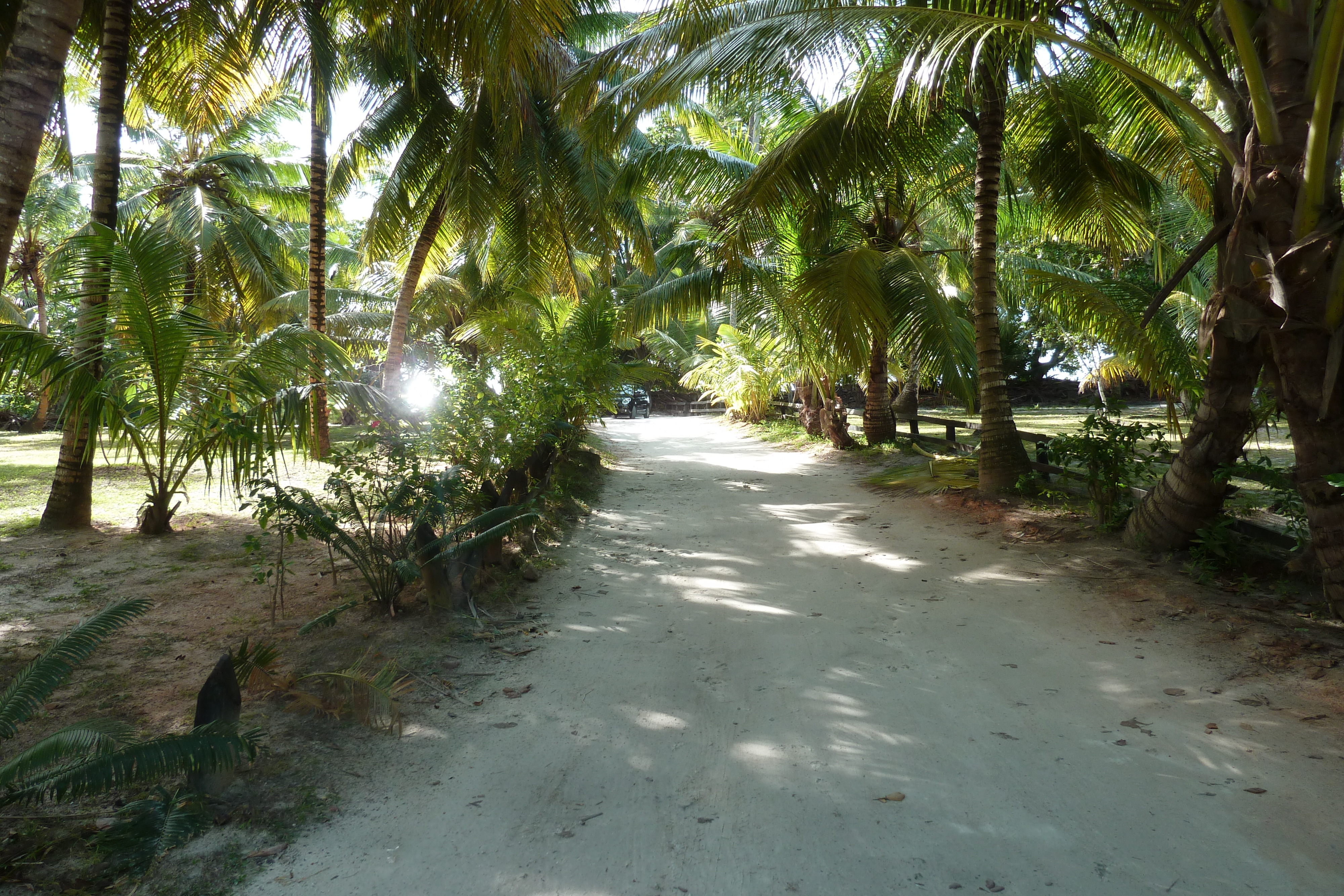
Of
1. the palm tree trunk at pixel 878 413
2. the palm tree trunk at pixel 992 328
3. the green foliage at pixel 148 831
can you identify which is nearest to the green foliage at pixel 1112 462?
the palm tree trunk at pixel 992 328

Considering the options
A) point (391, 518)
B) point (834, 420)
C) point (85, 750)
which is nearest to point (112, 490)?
point (391, 518)

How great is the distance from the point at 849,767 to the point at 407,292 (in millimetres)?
10726

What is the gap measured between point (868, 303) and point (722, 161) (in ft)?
14.1

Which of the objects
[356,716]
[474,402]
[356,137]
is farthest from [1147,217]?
[356,137]

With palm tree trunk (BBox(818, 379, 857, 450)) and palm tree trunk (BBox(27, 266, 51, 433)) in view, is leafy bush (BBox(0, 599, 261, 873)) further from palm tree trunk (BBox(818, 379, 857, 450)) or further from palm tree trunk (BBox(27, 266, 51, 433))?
palm tree trunk (BBox(27, 266, 51, 433))

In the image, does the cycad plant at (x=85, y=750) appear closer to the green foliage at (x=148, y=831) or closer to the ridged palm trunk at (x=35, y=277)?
the green foliage at (x=148, y=831)

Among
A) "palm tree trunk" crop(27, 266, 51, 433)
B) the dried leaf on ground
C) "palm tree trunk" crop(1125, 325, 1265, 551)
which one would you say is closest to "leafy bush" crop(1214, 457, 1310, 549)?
"palm tree trunk" crop(1125, 325, 1265, 551)

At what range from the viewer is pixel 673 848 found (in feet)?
8.77

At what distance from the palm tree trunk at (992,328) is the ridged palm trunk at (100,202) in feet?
26.3

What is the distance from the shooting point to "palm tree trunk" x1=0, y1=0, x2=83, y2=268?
3.82m

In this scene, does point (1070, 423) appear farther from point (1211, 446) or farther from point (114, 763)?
point (114, 763)

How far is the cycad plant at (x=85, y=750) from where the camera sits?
247 centimetres

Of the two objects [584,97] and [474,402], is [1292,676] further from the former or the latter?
[584,97]

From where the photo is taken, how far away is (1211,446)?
204 inches
